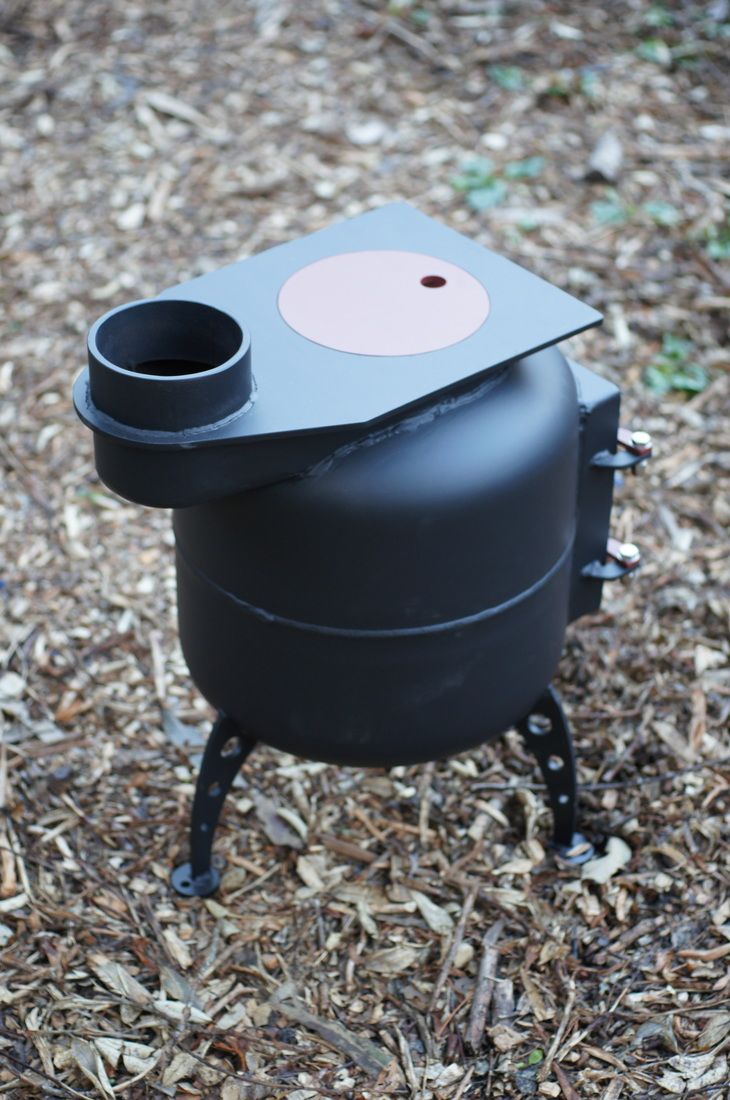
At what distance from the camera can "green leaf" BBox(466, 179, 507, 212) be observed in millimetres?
4246

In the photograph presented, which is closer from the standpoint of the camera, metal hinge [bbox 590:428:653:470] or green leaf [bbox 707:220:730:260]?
metal hinge [bbox 590:428:653:470]

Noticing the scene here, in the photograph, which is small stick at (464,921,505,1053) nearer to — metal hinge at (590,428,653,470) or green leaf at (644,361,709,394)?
metal hinge at (590,428,653,470)

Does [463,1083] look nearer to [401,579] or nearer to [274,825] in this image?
[274,825]

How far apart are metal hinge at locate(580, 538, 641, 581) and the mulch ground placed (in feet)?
1.83

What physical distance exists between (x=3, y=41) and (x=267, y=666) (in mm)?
3895

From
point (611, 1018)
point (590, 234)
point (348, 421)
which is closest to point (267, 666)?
point (348, 421)

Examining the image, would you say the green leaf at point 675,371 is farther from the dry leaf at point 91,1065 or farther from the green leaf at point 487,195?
the dry leaf at point 91,1065

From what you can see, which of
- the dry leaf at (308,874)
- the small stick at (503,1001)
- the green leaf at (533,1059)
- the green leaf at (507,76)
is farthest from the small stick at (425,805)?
the green leaf at (507,76)

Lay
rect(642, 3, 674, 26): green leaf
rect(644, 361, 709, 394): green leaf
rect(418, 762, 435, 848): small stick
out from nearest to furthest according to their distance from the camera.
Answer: rect(418, 762, 435, 848): small stick < rect(644, 361, 709, 394): green leaf < rect(642, 3, 674, 26): green leaf

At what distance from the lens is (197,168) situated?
174 inches

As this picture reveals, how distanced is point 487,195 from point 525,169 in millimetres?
195

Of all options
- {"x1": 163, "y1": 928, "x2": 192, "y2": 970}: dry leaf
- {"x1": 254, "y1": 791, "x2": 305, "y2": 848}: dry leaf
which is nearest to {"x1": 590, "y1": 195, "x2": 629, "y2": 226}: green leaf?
{"x1": 254, "y1": 791, "x2": 305, "y2": 848}: dry leaf

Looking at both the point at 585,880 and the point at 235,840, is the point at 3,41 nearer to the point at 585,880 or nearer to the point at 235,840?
the point at 235,840

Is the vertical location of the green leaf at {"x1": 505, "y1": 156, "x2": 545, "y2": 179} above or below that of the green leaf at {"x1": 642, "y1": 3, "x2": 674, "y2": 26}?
below
